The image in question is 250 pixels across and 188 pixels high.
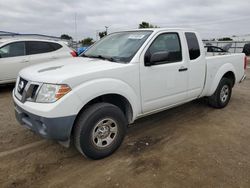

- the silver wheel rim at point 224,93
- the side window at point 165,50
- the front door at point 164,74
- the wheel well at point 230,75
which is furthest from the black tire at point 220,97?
the side window at point 165,50

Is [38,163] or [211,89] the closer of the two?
[38,163]

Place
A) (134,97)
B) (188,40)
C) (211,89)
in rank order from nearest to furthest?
(134,97), (188,40), (211,89)

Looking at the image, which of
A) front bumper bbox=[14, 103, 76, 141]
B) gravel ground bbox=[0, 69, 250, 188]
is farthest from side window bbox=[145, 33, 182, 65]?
front bumper bbox=[14, 103, 76, 141]

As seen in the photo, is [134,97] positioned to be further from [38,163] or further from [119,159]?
[38,163]

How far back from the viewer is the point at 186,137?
4016 millimetres

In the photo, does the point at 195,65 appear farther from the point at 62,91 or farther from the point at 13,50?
the point at 13,50

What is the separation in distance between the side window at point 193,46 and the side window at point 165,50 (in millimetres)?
279

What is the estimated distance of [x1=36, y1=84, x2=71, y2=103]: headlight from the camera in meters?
2.80

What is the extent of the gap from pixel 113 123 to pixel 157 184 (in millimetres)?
1008

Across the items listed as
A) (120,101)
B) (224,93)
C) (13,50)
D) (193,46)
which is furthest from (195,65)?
(13,50)

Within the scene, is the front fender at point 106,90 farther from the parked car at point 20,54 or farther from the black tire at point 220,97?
the parked car at point 20,54

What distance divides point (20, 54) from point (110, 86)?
217 inches

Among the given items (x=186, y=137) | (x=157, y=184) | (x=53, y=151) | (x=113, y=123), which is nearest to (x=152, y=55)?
(x=113, y=123)

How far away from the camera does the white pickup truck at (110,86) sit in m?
2.85
